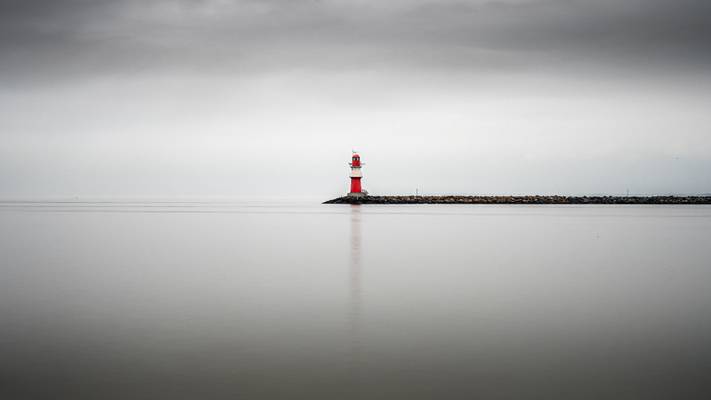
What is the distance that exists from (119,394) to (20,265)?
1024cm

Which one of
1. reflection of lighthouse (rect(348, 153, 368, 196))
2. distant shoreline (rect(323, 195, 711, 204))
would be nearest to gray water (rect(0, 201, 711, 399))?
reflection of lighthouse (rect(348, 153, 368, 196))

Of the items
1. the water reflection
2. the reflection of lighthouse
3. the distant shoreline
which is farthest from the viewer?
the distant shoreline

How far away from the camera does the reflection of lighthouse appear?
54431 mm

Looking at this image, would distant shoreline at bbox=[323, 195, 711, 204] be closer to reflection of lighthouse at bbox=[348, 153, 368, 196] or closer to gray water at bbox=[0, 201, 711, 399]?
reflection of lighthouse at bbox=[348, 153, 368, 196]

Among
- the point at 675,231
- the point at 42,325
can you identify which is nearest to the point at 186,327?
the point at 42,325

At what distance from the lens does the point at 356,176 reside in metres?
58.7

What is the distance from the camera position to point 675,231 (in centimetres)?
2564

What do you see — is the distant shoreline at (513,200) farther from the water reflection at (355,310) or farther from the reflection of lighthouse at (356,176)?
the water reflection at (355,310)

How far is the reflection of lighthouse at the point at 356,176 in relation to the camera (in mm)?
54431

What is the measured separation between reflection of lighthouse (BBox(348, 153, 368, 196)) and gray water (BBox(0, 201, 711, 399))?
130 feet

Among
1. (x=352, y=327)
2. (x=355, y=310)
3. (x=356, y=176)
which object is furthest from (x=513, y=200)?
(x=352, y=327)

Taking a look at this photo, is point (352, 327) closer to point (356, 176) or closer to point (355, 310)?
point (355, 310)

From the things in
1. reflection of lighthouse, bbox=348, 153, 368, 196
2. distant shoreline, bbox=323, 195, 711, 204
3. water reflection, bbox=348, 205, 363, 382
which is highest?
reflection of lighthouse, bbox=348, 153, 368, 196

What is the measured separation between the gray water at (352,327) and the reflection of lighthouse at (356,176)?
3967 cm
